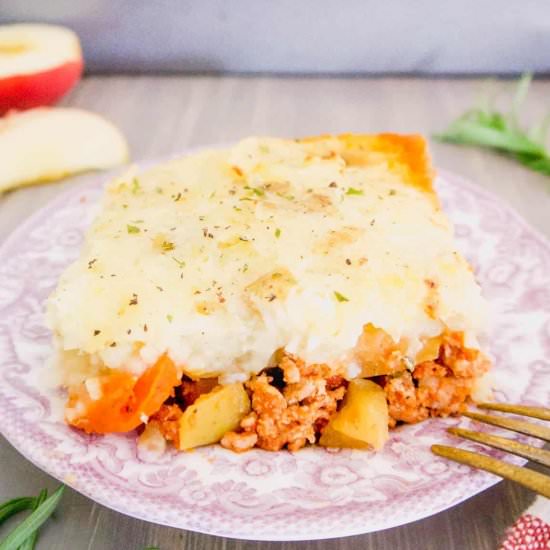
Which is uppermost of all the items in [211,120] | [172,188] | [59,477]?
[211,120]

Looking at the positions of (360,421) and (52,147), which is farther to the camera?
(52,147)

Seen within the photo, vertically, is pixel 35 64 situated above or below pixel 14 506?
above

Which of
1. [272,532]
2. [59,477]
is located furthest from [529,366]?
[59,477]

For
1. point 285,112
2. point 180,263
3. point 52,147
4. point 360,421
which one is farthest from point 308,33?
Result: point 360,421

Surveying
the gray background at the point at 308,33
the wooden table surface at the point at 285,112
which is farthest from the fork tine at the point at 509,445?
the gray background at the point at 308,33

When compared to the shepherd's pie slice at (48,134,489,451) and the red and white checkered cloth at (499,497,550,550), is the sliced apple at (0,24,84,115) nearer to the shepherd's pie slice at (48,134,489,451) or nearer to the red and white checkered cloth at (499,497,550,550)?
the shepherd's pie slice at (48,134,489,451)

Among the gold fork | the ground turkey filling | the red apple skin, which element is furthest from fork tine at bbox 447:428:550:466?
the red apple skin

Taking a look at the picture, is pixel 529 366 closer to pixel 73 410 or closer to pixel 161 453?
pixel 161 453

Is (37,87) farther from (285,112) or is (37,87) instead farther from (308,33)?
(308,33)
